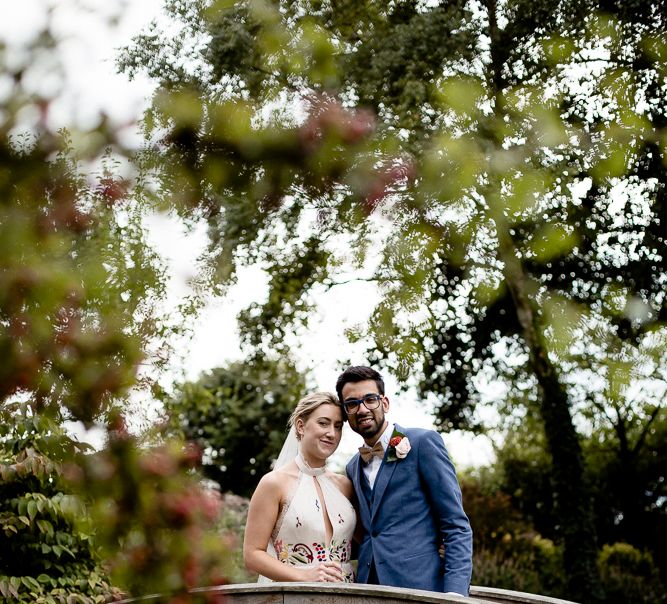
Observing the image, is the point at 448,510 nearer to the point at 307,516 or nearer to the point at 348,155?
the point at 307,516

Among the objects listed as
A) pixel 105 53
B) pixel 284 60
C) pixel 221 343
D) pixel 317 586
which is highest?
pixel 284 60

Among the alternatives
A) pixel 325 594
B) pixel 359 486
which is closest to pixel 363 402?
pixel 359 486

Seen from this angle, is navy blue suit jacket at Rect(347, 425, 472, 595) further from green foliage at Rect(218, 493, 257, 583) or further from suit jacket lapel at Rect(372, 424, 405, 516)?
green foliage at Rect(218, 493, 257, 583)

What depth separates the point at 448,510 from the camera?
3303 mm

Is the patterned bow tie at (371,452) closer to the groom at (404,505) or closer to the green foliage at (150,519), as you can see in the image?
the groom at (404,505)

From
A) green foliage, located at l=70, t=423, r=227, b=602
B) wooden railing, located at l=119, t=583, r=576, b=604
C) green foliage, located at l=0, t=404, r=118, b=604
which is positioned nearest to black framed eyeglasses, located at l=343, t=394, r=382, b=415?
wooden railing, located at l=119, t=583, r=576, b=604

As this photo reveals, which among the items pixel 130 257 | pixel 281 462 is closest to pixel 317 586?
pixel 281 462

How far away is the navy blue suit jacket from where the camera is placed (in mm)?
3279

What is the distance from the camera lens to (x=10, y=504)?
12.5ft

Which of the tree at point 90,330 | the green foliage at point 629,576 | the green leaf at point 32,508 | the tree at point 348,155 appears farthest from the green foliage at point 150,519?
the green foliage at point 629,576

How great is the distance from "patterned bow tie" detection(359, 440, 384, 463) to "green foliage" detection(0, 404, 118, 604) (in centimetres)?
117

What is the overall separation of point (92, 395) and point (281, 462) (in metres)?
3.20

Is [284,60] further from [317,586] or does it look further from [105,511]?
[317,586]

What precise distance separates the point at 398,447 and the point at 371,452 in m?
0.16
